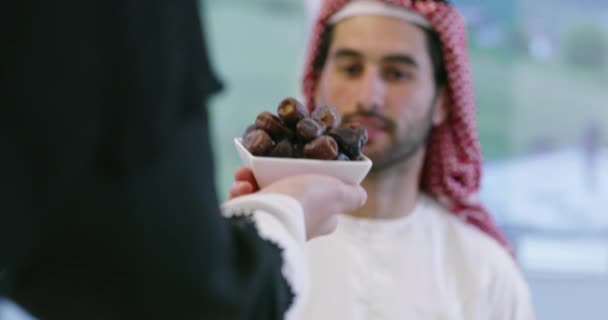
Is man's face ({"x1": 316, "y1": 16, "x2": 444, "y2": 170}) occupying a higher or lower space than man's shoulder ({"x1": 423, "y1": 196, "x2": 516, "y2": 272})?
higher

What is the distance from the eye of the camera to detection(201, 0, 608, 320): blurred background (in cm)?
312

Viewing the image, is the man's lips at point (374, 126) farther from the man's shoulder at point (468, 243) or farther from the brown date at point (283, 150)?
the brown date at point (283, 150)

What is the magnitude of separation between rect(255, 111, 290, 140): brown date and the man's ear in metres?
0.97

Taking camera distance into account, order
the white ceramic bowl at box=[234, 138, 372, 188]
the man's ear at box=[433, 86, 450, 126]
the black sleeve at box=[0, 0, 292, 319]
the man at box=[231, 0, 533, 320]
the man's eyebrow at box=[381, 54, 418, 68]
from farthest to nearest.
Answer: the man's ear at box=[433, 86, 450, 126] < the man's eyebrow at box=[381, 54, 418, 68] < the man at box=[231, 0, 533, 320] < the white ceramic bowl at box=[234, 138, 372, 188] < the black sleeve at box=[0, 0, 292, 319]

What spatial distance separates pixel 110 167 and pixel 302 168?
37 cm

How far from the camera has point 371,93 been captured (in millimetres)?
1735

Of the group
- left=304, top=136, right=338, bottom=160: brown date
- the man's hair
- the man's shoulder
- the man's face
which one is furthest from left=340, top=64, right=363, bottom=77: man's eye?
left=304, top=136, right=338, bottom=160: brown date

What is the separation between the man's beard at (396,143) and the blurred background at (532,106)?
1.31m

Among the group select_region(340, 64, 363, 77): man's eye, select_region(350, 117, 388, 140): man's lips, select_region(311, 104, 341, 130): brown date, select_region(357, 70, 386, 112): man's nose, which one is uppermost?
select_region(311, 104, 341, 130): brown date

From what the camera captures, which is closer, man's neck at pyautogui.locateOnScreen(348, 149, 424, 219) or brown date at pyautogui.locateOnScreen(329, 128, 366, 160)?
brown date at pyautogui.locateOnScreen(329, 128, 366, 160)

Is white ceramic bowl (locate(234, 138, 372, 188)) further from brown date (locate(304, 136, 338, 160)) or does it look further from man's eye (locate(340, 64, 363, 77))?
man's eye (locate(340, 64, 363, 77))

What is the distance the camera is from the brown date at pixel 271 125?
3.23 ft

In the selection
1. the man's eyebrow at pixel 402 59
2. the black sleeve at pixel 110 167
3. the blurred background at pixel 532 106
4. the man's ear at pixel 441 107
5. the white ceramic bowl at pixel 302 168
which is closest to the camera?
the black sleeve at pixel 110 167


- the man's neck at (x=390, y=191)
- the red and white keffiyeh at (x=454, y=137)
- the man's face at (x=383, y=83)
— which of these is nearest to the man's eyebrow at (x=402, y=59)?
the man's face at (x=383, y=83)
